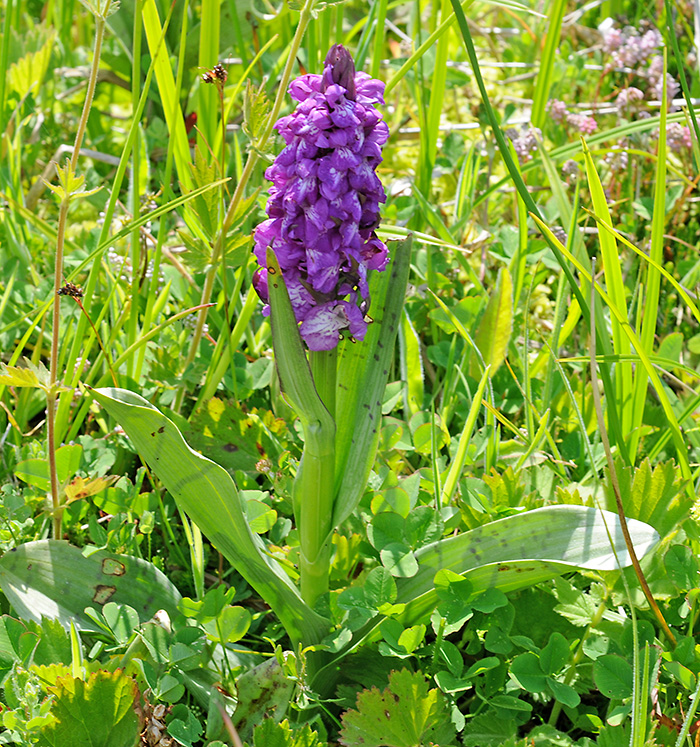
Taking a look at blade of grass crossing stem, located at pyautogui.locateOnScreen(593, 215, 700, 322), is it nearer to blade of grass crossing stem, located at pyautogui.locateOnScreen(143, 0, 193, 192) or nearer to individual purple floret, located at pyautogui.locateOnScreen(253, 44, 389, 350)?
individual purple floret, located at pyautogui.locateOnScreen(253, 44, 389, 350)

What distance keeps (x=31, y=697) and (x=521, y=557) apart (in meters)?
0.94

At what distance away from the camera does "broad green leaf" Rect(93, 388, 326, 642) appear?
4.47ft

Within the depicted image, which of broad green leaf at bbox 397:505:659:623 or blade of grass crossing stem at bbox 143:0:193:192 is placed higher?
blade of grass crossing stem at bbox 143:0:193:192

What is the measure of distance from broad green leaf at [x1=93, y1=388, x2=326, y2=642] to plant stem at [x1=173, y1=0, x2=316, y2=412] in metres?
0.60

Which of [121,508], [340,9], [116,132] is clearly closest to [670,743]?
[121,508]

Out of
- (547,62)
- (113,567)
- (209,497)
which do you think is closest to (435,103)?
(547,62)

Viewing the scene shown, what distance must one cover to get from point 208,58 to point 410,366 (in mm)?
1076

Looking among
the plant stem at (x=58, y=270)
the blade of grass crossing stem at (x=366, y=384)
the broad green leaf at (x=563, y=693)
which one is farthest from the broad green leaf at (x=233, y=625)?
the broad green leaf at (x=563, y=693)

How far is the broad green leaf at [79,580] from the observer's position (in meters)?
1.60

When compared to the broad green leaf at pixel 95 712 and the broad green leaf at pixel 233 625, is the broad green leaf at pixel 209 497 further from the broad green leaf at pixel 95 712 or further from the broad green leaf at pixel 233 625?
the broad green leaf at pixel 95 712

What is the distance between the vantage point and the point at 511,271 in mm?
2404

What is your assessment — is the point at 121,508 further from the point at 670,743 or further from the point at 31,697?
the point at 670,743

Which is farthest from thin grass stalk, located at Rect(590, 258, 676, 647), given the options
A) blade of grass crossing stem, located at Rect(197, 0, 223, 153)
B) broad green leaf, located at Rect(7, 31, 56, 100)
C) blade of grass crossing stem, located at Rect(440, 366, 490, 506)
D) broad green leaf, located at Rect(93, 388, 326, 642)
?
broad green leaf, located at Rect(7, 31, 56, 100)

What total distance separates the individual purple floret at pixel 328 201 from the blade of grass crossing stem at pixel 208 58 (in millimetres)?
701
